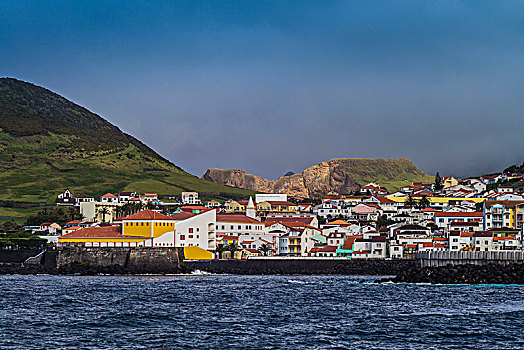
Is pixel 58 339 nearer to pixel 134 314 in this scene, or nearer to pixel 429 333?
pixel 134 314

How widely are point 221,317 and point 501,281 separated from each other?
29.9m

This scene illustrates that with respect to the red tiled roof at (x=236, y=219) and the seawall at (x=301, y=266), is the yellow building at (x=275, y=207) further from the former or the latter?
the seawall at (x=301, y=266)

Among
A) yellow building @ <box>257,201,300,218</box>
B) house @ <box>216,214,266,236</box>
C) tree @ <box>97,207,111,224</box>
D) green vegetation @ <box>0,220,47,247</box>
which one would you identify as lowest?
green vegetation @ <box>0,220,47,247</box>

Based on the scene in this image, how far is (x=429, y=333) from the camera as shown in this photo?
103 ft

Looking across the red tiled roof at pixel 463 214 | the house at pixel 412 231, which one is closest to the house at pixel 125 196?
the red tiled roof at pixel 463 214

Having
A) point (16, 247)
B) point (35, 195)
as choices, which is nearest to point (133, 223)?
point (16, 247)

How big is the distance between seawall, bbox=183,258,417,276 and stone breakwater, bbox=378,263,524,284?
2428cm

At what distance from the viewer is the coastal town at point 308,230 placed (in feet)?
301

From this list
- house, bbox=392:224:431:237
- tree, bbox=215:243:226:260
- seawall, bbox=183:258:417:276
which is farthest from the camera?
house, bbox=392:224:431:237

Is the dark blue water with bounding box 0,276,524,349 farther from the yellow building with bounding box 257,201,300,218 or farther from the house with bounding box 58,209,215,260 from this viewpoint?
the yellow building with bounding box 257,201,300,218

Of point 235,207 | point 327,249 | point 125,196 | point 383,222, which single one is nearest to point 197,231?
point 327,249

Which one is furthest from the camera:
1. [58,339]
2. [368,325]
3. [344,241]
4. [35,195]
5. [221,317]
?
[35,195]

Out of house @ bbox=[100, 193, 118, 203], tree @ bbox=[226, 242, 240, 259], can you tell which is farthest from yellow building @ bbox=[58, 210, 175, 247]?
house @ bbox=[100, 193, 118, 203]

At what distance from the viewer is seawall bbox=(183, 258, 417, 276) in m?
87.0
